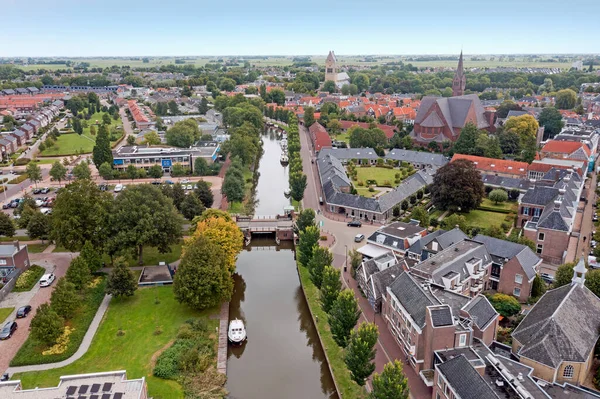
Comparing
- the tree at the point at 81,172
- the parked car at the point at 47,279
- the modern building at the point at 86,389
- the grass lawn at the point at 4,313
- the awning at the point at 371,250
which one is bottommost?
the grass lawn at the point at 4,313

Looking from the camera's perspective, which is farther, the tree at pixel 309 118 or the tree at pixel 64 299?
the tree at pixel 309 118

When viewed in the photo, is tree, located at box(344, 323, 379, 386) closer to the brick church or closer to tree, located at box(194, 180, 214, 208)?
tree, located at box(194, 180, 214, 208)

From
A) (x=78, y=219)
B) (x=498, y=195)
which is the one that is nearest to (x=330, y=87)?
(x=498, y=195)

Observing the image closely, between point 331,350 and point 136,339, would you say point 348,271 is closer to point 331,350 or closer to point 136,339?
point 331,350

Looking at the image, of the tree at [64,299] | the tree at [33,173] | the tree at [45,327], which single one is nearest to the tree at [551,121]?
the tree at [64,299]

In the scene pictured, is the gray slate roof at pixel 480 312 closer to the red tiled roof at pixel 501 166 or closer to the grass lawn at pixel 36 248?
the grass lawn at pixel 36 248

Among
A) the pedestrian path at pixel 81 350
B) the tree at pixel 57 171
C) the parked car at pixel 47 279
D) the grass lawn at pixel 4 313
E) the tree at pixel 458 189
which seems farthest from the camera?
the tree at pixel 57 171

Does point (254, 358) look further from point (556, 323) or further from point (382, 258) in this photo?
point (556, 323)
